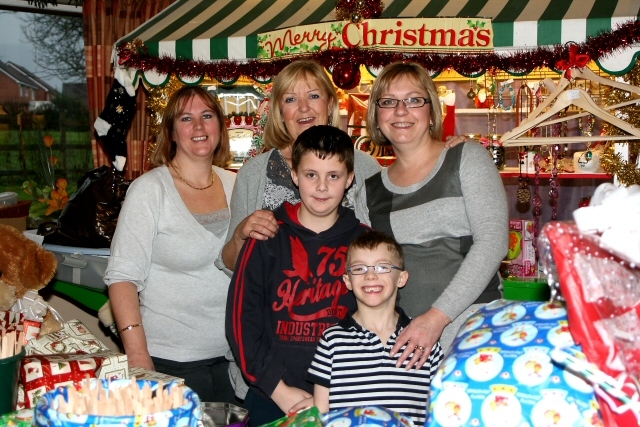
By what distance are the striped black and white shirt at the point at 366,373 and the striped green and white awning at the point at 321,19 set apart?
3033 mm

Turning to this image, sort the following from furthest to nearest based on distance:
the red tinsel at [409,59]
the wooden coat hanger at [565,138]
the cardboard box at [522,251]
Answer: the cardboard box at [522,251] < the red tinsel at [409,59] < the wooden coat hanger at [565,138]

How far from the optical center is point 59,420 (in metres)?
1.10

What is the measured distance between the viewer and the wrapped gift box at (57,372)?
5.30ft

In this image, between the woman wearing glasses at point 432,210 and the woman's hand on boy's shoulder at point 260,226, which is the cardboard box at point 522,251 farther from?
the woman's hand on boy's shoulder at point 260,226

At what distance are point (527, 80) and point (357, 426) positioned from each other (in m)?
4.91

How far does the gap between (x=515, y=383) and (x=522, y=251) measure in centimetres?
361

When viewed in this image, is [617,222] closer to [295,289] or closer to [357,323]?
[357,323]

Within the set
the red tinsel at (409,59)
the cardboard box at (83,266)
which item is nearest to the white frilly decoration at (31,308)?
the cardboard box at (83,266)

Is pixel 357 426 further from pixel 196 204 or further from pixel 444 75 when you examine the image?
pixel 444 75

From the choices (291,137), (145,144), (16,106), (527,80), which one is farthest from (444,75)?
(16,106)

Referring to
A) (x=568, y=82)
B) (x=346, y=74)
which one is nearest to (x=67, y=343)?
(x=568, y=82)

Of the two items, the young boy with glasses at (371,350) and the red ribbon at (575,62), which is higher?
the red ribbon at (575,62)

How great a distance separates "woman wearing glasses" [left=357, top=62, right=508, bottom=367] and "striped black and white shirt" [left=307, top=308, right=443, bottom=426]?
51 millimetres

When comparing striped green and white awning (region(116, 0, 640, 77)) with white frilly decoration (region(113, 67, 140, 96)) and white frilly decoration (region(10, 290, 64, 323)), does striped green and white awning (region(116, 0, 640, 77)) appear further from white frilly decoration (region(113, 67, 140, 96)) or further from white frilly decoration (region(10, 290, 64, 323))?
white frilly decoration (region(10, 290, 64, 323))
